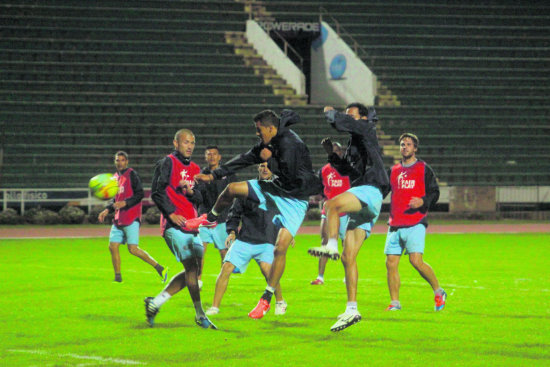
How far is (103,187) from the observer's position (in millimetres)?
13586

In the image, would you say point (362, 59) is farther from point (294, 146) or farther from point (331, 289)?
point (294, 146)

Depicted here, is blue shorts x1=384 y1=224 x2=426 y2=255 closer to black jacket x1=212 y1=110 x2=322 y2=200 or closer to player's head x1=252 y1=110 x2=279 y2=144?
black jacket x1=212 y1=110 x2=322 y2=200

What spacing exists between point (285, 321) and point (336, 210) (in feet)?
5.99

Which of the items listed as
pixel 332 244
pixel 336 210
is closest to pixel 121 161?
pixel 336 210

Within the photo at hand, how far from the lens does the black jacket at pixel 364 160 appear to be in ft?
28.7

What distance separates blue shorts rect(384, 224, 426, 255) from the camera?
10328mm

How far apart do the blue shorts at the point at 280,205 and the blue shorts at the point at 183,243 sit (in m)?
0.75

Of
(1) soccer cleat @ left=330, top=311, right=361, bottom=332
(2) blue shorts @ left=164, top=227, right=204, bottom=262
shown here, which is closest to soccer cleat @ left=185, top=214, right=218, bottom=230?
(2) blue shorts @ left=164, top=227, right=204, bottom=262

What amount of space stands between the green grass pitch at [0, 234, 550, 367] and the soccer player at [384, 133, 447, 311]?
0.39m

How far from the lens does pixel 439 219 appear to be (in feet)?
107

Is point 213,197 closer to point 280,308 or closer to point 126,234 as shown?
point 126,234

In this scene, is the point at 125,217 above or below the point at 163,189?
below

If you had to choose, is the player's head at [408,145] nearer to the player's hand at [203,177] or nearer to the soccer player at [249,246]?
the soccer player at [249,246]

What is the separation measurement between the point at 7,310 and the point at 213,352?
151 inches
